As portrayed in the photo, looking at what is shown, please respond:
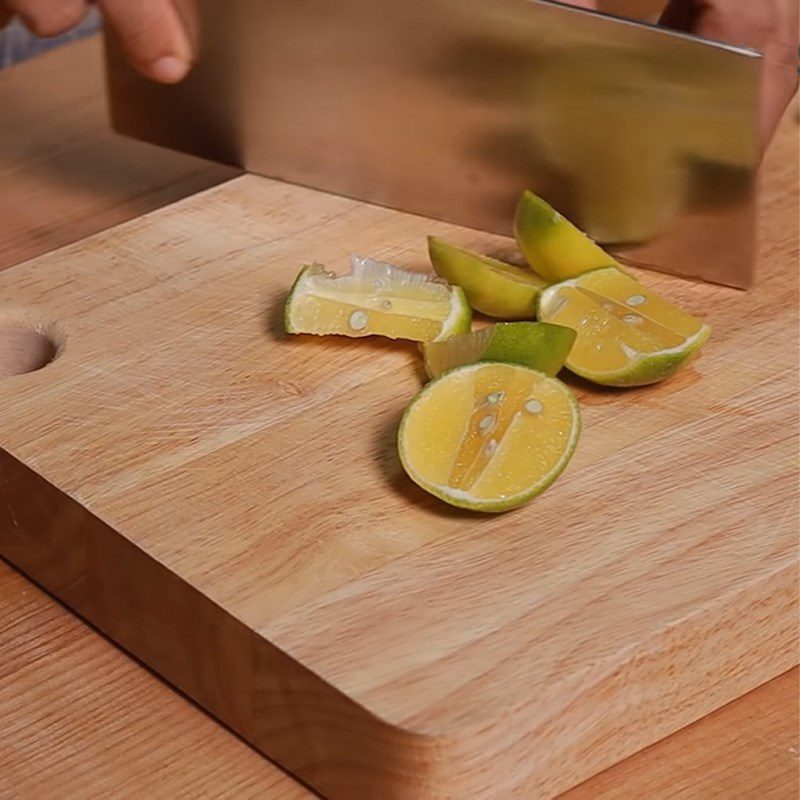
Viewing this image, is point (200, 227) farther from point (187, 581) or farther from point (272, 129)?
point (187, 581)

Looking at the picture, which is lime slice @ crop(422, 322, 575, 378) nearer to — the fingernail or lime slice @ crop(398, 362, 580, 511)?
lime slice @ crop(398, 362, 580, 511)

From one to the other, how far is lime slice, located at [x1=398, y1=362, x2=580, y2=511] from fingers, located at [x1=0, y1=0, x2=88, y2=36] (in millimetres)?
655

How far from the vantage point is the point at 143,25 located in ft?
5.34

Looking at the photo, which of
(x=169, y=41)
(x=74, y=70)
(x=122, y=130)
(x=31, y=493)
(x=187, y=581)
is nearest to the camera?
(x=187, y=581)

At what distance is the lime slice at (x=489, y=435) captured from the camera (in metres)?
1.28

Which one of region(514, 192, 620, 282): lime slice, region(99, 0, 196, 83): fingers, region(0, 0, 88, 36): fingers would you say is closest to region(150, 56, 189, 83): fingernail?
region(99, 0, 196, 83): fingers

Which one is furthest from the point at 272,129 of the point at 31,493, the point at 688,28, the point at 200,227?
the point at 31,493

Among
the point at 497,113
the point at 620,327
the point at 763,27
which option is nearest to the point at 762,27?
the point at 763,27

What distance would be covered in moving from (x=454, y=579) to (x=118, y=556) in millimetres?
271

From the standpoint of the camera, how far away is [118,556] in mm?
1281

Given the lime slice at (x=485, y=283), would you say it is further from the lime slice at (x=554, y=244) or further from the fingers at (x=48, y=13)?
the fingers at (x=48, y=13)

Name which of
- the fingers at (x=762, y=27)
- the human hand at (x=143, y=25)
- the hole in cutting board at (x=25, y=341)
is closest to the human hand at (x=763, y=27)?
the fingers at (x=762, y=27)

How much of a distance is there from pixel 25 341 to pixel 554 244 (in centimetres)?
52

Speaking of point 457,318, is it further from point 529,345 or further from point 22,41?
point 22,41
